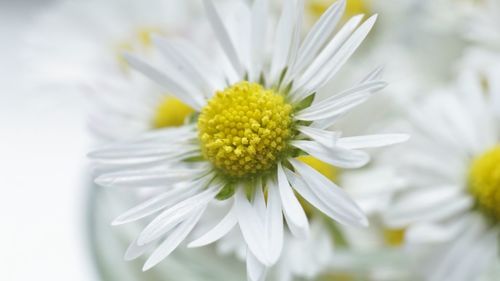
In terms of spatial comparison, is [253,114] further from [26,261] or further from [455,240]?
[26,261]

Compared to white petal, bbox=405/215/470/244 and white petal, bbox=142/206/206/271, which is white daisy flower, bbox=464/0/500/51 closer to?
white petal, bbox=405/215/470/244

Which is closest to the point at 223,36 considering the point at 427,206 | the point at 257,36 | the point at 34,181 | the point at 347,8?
the point at 257,36

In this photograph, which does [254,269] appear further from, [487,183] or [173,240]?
[487,183]

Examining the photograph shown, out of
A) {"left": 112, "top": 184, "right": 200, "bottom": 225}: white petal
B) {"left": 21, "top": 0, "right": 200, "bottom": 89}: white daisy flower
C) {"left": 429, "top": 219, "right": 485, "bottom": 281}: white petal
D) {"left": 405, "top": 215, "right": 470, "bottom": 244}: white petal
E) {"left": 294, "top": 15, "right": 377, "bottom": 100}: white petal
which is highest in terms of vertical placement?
{"left": 21, "top": 0, "right": 200, "bottom": 89}: white daisy flower

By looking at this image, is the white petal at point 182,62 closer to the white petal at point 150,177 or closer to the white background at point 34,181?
Answer: the white petal at point 150,177

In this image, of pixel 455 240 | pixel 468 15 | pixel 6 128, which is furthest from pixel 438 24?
pixel 6 128

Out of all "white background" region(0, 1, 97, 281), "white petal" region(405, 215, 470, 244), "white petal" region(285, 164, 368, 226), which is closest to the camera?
"white petal" region(285, 164, 368, 226)

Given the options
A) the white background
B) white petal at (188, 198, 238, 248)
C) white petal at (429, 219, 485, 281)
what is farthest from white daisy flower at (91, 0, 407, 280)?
the white background
